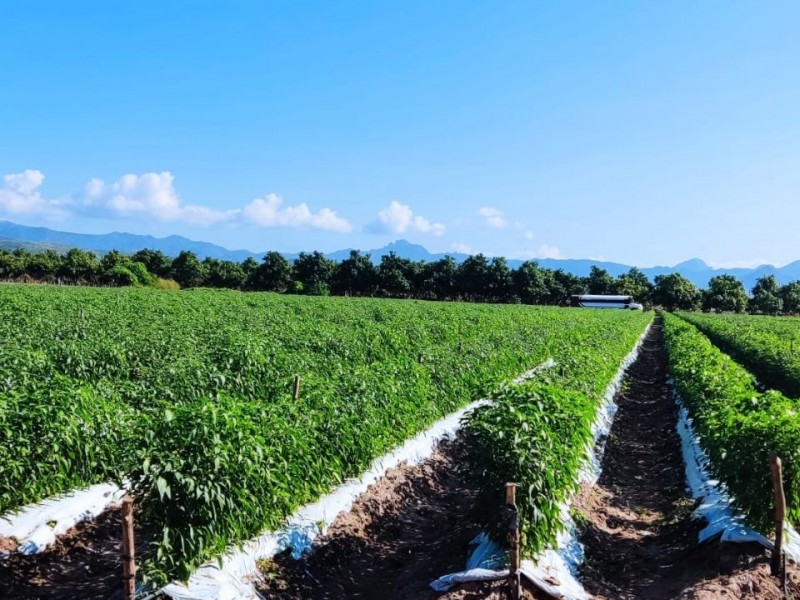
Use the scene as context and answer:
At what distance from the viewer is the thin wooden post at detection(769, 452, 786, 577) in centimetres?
558

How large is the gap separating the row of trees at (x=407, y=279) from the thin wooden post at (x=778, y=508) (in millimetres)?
77348

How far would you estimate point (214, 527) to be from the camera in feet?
16.5

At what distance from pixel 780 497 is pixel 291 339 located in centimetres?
1330

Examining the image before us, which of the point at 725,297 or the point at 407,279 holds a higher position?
the point at 725,297

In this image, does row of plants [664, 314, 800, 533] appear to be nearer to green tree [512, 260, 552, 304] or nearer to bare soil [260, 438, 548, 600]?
bare soil [260, 438, 548, 600]

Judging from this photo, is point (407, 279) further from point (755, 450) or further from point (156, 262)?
point (755, 450)

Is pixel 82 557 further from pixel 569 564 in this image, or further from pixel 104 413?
pixel 569 564

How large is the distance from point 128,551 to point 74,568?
2200mm

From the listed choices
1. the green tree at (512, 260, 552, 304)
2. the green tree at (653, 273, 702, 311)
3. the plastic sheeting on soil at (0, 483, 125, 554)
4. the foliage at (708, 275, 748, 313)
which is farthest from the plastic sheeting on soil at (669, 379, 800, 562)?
the foliage at (708, 275, 748, 313)

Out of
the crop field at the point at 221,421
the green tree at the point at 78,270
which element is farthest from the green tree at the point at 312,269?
the crop field at the point at 221,421

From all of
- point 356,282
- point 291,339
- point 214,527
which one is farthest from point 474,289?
point 214,527

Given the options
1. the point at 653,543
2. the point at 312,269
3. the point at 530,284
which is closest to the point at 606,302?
the point at 530,284

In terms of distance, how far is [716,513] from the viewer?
709 cm

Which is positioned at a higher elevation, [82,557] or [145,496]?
[145,496]
